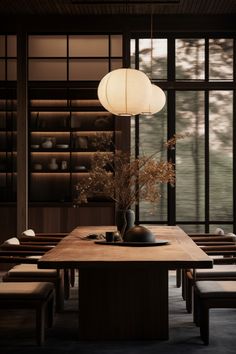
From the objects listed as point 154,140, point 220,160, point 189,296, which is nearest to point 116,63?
point 154,140

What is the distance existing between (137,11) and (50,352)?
17.0 ft

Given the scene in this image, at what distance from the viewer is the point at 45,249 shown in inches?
204

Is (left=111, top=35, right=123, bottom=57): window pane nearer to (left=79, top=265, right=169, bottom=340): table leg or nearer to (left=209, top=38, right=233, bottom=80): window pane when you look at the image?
(left=209, top=38, right=233, bottom=80): window pane

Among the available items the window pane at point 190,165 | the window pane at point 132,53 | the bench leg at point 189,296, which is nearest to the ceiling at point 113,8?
the window pane at point 132,53

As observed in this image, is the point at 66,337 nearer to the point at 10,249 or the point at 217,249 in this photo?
the point at 10,249

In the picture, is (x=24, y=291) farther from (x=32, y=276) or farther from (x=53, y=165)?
(x=53, y=165)

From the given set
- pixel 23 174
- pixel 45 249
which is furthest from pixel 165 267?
pixel 23 174

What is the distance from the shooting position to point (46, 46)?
9.08 meters

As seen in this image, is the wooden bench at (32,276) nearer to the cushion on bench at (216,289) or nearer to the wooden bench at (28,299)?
Answer: the wooden bench at (28,299)

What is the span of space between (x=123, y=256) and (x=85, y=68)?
5.33 metres

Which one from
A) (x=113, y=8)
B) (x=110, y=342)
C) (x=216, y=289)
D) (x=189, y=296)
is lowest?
(x=110, y=342)

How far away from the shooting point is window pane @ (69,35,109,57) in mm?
9125

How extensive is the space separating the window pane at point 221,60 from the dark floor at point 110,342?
12.6ft

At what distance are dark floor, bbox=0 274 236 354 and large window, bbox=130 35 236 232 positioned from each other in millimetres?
3131
